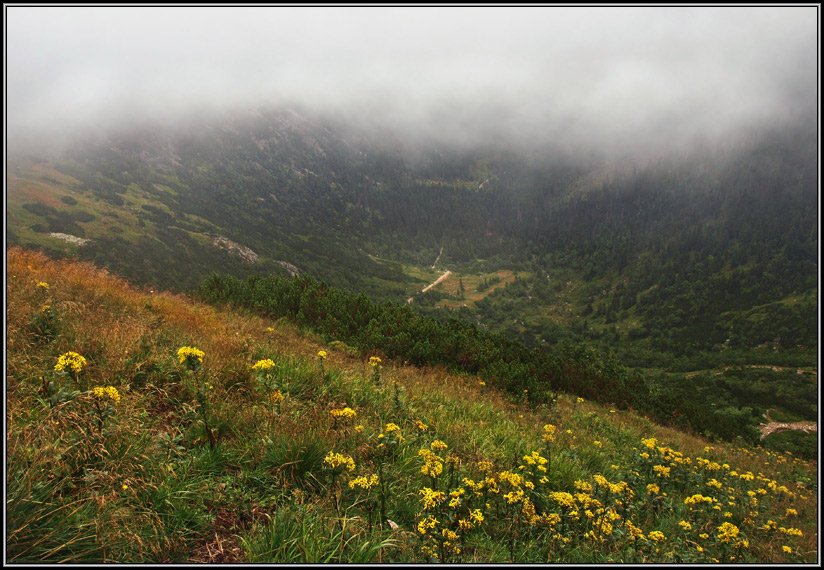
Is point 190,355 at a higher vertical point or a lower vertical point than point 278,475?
higher

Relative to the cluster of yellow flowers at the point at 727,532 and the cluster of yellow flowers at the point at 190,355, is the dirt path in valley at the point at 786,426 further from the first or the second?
the cluster of yellow flowers at the point at 190,355

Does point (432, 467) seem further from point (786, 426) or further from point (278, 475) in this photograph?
point (786, 426)

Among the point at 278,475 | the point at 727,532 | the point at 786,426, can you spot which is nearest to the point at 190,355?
the point at 278,475

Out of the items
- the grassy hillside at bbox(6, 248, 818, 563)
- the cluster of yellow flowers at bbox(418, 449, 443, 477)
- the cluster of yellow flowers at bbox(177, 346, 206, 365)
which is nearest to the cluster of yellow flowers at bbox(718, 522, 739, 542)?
the grassy hillside at bbox(6, 248, 818, 563)

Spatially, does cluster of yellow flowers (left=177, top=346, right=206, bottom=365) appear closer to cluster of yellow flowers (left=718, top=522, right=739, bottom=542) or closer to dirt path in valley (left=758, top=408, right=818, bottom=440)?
cluster of yellow flowers (left=718, top=522, right=739, bottom=542)

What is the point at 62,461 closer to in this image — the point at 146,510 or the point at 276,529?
the point at 146,510

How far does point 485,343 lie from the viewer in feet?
52.1

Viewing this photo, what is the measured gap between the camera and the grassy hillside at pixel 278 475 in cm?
262

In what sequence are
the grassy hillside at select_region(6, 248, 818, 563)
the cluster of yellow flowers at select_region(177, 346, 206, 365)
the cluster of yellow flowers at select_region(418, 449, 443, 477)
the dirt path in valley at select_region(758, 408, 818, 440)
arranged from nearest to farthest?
1. the grassy hillside at select_region(6, 248, 818, 563)
2. the cluster of yellow flowers at select_region(418, 449, 443, 477)
3. the cluster of yellow flowers at select_region(177, 346, 206, 365)
4. the dirt path in valley at select_region(758, 408, 818, 440)

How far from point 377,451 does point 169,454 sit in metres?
2.00

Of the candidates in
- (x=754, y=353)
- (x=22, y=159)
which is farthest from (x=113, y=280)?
(x=22, y=159)

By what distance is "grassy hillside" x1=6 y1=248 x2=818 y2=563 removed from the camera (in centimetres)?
262

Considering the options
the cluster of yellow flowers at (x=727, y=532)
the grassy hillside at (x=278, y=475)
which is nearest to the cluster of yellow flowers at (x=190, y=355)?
the grassy hillside at (x=278, y=475)

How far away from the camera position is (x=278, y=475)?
137 inches
